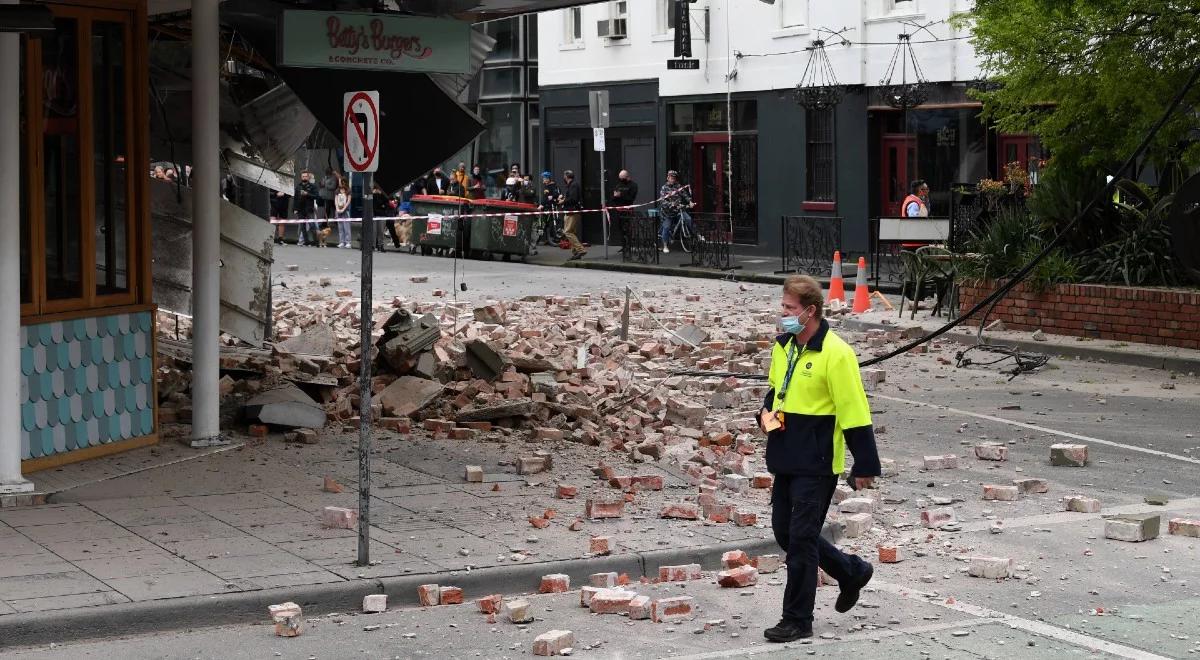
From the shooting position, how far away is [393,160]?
1327 cm

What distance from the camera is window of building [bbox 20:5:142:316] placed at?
10.9m

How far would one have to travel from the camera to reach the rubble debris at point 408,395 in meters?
13.8

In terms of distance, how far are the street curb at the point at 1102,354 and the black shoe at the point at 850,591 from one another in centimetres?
1063

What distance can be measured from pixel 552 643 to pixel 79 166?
5.73 metres

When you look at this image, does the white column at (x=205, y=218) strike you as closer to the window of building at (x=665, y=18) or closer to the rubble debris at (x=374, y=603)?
→ the rubble debris at (x=374, y=603)

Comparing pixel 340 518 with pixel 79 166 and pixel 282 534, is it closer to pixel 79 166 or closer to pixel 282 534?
pixel 282 534

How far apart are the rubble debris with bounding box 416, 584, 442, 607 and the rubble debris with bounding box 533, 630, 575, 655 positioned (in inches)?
40.1

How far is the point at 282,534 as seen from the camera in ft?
31.2

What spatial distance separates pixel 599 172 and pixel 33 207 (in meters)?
34.0

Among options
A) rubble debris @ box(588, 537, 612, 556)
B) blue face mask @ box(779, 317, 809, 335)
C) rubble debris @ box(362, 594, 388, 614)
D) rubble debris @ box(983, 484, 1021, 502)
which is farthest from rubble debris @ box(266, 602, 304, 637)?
rubble debris @ box(983, 484, 1021, 502)

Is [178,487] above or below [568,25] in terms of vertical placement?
below

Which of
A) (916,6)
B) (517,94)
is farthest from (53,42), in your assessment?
(517,94)

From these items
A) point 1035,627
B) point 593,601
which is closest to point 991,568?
point 1035,627

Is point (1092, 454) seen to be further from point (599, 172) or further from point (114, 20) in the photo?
point (599, 172)
